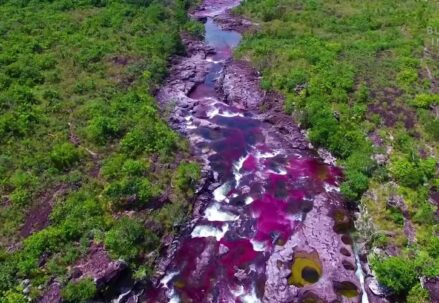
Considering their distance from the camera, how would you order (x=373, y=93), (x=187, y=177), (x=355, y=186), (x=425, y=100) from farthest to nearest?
(x=373, y=93), (x=425, y=100), (x=187, y=177), (x=355, y=186)

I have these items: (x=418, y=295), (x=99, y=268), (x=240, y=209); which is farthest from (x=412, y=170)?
(x=99, y=268)

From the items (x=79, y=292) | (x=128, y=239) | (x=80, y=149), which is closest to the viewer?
(x=79, y=292)

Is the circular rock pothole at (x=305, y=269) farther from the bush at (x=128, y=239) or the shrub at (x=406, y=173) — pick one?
the shrub at (x=406, y=173)

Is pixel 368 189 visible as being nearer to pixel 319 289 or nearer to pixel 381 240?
pixel 381 240

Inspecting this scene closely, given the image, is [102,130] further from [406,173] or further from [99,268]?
[406,173]

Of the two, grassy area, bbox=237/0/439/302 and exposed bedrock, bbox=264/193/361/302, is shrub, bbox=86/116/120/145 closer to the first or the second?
grassy area, bbox=237/0/439/302

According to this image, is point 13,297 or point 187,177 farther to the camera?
point 187,177

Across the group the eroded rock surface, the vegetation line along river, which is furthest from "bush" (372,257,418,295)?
the eroded rock surface
